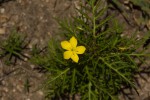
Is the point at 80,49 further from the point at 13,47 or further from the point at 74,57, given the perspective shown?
the point at 13,47

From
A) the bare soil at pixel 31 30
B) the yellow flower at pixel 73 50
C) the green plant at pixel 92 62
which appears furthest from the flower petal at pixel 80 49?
the bare soil at pixel 31 30

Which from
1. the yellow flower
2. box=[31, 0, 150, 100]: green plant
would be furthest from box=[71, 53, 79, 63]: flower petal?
box=[31, 0, 150, 100]: green plant

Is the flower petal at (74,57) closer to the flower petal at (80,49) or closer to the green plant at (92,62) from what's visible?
the flower petal at (80,49)

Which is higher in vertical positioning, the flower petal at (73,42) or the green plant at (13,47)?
the green plant at (13,47)

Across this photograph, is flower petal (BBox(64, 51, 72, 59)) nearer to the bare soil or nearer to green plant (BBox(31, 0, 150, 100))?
green plant (BBox(31, 0, 150, 100))

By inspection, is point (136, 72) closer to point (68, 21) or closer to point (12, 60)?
point (68, 21)

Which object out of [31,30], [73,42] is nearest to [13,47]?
[31,30]
